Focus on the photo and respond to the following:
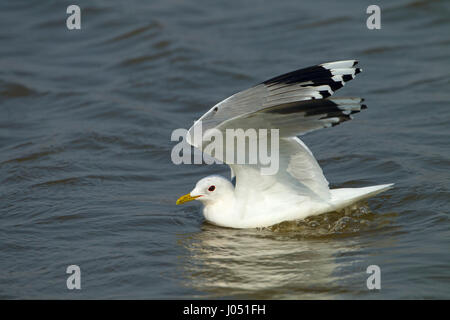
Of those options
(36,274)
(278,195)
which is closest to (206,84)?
(278,195)

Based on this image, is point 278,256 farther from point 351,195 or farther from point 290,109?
point 290,109

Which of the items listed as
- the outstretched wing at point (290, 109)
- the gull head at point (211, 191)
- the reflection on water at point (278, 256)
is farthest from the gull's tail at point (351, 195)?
the gull head at point (211, 191)

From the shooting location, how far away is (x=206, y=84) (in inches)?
436

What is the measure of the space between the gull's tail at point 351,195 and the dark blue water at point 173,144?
17 centimetres

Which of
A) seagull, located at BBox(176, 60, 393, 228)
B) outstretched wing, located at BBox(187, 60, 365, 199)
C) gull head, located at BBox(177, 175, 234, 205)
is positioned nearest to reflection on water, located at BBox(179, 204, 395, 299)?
seagull, located at BBox(176, 60, 393, 228)

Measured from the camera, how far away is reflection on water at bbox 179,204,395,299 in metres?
5.12

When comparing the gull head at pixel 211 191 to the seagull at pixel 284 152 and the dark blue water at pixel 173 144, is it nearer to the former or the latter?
the seagull at pixel 284 152

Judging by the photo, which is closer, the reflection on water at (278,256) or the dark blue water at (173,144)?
the reflection on water at (278,256)

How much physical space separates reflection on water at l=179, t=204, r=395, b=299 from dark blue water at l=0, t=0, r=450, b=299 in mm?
18

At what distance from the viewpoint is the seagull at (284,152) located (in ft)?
17.6

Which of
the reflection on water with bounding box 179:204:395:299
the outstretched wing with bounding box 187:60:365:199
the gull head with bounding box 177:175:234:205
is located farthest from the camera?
the gull head with bounding box 177:175:234:205

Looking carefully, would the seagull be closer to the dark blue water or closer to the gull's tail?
the gull's tail

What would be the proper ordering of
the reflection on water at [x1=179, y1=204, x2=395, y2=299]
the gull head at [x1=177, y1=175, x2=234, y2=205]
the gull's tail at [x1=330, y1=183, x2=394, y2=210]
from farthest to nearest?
1. the gull head at [x1=177, y1=175, x2=234, y2=205]
2. the gull's tail at [x1=330, y1=183, x2=394, y2=210]
3. the reflection on water at [x1=179, y1=204, x2=395, y2=299]

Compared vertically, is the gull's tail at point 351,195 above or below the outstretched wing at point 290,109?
below
